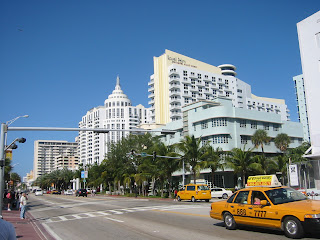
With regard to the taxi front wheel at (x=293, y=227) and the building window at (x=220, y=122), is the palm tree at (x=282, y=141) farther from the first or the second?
the taxi front wheel at (x=293, y=227)

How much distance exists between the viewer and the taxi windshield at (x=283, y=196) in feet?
35.6

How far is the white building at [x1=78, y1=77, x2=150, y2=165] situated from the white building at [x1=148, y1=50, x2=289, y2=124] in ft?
185

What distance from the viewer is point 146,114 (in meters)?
174

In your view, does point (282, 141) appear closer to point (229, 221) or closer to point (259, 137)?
point (259, 137)

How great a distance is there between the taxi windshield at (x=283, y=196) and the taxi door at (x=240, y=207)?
94cm

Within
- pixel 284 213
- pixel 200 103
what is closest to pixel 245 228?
pixel 284 213

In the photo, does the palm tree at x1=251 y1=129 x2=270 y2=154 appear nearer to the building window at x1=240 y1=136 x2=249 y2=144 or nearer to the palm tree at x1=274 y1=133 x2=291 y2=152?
the building window at x1=240 y1=136 x2=249 y2=144

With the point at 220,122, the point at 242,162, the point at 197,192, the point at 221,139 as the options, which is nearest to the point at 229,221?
the point at 197,192

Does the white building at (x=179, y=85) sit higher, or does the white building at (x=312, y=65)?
the white building at (x=179, y=85)

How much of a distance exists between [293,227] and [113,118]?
6270 inches

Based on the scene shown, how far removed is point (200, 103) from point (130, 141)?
51.3 ft

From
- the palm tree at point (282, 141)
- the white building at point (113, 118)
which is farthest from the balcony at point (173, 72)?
the white building at point (113, 118)

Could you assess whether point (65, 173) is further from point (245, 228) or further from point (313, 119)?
point (245, 228)

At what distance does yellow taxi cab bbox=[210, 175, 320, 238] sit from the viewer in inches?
374
